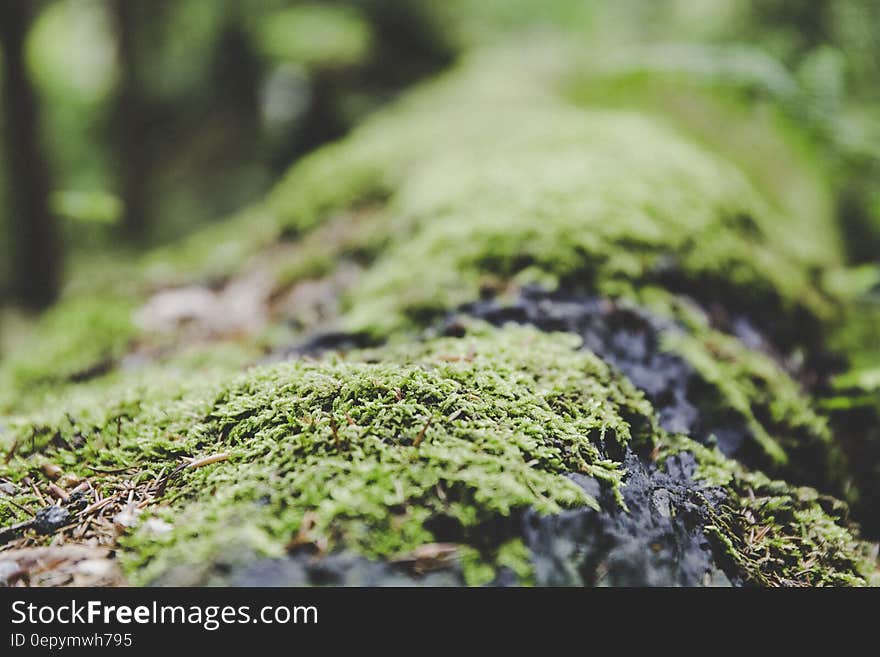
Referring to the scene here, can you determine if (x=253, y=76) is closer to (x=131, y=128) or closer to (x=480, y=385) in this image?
(x=131, y=128)

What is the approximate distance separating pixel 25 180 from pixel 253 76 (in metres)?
3.30

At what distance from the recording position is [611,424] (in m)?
1.75

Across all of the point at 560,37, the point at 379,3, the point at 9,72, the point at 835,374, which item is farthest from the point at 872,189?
the point at 9,72

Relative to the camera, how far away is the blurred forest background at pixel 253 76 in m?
5.54

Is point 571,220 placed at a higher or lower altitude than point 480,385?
higher

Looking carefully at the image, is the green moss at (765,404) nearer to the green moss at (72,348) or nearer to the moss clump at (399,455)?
the moss clump at (399,455)

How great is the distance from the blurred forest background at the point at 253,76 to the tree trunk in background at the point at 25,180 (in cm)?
2

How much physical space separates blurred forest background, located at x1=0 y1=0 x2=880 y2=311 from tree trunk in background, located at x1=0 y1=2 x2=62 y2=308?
0.02 metres

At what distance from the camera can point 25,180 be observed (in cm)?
669

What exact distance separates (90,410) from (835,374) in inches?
Answer: 140

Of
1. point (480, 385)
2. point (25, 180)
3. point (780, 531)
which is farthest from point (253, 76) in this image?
point (780, 531)

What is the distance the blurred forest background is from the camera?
218 inches

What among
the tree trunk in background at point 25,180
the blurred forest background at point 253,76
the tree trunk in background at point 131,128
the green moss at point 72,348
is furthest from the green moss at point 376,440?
the tree trunk in background at point 131,128

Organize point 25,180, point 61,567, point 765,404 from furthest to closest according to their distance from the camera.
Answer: point 25,180 < point 765,404 < point 61,567
